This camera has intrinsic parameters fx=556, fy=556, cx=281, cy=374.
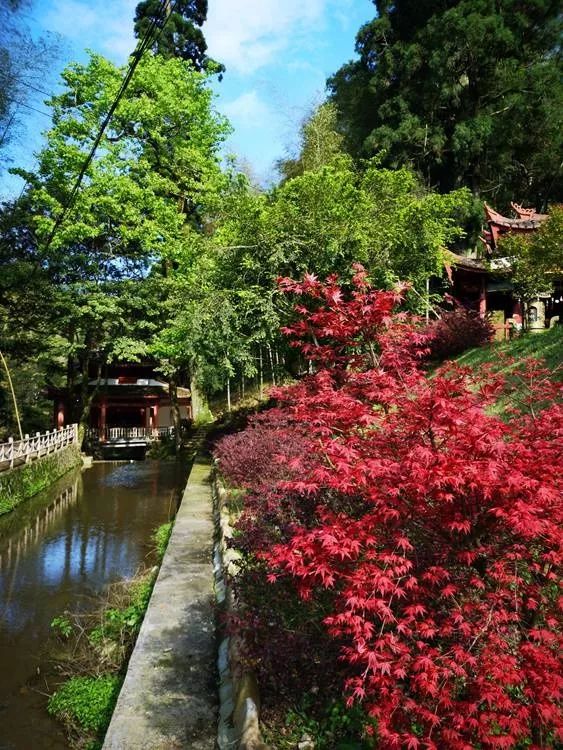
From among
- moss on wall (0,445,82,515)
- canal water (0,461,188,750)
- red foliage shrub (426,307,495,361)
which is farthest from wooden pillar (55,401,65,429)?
red foliage shrub (426,307,495,361)

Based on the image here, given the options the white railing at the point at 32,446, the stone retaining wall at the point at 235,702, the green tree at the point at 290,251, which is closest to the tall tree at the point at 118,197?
the white railing at the point at 32,446

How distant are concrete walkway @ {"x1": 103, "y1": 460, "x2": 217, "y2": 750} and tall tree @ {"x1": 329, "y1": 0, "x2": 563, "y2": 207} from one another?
84.1 feet

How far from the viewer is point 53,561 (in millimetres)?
10445

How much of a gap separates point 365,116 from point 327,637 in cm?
3464

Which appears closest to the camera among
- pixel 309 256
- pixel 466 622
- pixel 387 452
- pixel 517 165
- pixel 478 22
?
pixel 466 622

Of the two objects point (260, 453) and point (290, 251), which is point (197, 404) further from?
point (260, 453)

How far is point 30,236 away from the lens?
23312 mm

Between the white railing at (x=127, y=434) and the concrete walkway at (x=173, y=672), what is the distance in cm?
2283

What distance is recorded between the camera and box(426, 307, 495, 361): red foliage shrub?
57.3 ft

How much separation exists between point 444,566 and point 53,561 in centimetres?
916

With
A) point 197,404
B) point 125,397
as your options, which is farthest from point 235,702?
point 125,397

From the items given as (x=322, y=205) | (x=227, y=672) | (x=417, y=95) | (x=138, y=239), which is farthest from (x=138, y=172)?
(x=227, y=672)

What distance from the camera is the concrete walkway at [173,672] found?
13.5 feet

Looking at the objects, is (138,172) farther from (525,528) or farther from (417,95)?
(525,528)
